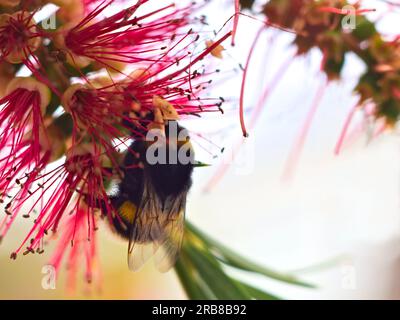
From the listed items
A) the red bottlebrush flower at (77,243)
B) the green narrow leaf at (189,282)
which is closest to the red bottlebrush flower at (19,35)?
the red bottlebrush flower at (77,243)

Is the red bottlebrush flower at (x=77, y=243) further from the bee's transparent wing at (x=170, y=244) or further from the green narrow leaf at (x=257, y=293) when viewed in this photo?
the green narrow leaf at (x=257, y=293)

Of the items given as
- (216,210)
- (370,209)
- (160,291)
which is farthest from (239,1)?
(370,209)

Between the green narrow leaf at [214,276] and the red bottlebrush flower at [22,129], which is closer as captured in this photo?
the red bottlebrush flower at [22,129]

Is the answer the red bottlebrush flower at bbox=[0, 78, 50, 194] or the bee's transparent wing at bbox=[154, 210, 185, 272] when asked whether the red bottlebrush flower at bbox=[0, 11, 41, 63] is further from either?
the bee's transparent wing at bbox=[154, 210, 185, 272]

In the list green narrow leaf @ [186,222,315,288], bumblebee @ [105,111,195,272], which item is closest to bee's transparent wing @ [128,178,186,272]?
bumblebee @ [105,111,195,272]

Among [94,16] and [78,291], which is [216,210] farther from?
[94,16]

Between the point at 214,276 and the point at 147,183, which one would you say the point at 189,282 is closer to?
the point at 214,276

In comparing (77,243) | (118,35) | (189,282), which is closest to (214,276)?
(189,282)
